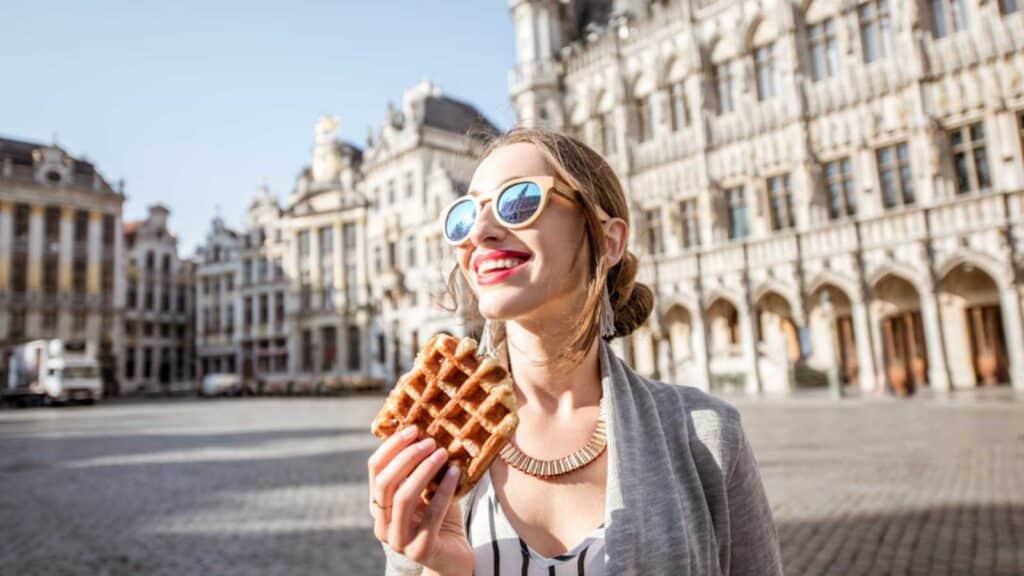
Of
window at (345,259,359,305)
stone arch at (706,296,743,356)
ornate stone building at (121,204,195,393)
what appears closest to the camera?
stone arch at (706,296,743,356)

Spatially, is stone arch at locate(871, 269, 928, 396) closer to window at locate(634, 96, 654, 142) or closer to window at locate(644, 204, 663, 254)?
window at locate(644, 204, 663, 254)

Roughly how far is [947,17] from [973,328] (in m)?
10.7

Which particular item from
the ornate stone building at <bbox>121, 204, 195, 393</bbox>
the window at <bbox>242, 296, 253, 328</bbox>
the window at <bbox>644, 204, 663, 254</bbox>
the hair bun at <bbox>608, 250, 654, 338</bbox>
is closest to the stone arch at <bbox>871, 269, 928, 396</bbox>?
the window at <bbox>644, 204, 663, 254</bbox>

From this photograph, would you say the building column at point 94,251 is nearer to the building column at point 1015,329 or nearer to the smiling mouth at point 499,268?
the building column at point 1015,329

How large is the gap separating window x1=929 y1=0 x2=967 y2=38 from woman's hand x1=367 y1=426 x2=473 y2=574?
85.7 ft

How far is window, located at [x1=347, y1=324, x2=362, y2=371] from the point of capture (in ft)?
153

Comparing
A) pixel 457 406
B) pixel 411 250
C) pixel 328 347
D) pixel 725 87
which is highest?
pixel 725 87

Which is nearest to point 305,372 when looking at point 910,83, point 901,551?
point 910,83

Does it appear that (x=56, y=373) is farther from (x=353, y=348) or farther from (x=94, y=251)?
(x=94, y=251)

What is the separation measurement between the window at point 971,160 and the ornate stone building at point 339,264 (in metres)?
24.5

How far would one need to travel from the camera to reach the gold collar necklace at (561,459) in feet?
5.10

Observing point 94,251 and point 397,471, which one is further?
point 94,251

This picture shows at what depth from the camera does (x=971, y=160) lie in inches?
787

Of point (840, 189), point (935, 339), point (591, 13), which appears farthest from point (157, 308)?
point (935, 339)
